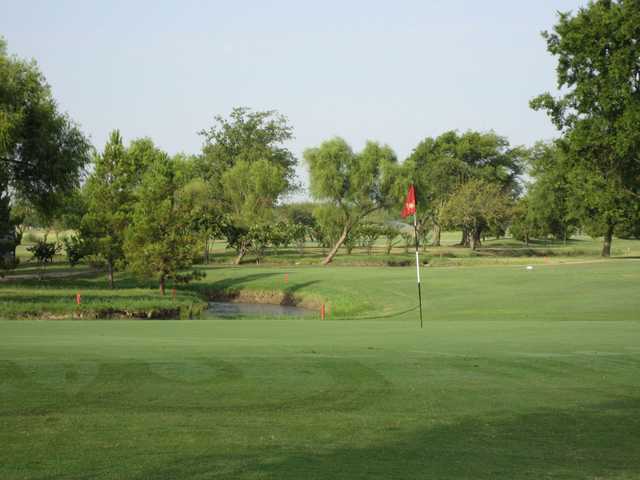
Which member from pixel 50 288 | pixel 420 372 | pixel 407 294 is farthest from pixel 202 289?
pixel 420 372

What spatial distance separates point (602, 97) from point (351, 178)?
120ft

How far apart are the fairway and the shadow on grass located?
0.02 m

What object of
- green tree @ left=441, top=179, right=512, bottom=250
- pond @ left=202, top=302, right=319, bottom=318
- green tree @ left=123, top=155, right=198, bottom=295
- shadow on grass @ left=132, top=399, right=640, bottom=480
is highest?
green tree @ left=441, top=179, right=512, bottom=250

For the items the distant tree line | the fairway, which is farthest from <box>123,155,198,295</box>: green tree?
the fairway

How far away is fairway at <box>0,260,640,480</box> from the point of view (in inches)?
229

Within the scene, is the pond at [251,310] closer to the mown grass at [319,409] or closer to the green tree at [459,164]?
the mown grass at [319,409]

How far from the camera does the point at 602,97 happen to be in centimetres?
3444

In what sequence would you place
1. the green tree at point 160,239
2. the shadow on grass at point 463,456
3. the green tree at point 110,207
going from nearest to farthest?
the shadow on grass at point 463,456, the green tree at point 160,239, the green tree at point 110,207

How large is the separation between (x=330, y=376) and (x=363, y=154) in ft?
202

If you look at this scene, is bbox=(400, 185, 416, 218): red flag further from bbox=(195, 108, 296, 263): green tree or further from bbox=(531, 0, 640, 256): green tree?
bbox=(195, 108, 296, 263): green tree

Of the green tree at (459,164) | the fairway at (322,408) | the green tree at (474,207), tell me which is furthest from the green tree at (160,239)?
the green tree at (459,164)

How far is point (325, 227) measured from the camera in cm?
7369

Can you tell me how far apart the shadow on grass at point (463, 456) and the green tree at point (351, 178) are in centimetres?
6115

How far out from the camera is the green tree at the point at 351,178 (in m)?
69.2
